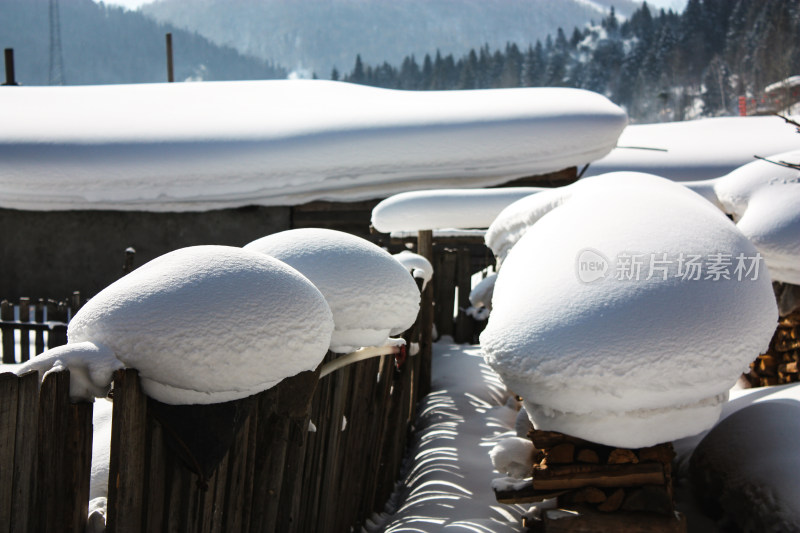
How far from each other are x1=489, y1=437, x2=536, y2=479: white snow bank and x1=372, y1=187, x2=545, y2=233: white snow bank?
250cm

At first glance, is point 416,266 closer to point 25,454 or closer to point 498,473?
point 498,473

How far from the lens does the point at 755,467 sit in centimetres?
273

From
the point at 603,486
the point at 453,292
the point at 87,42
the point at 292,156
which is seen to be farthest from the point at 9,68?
the point at 87,42

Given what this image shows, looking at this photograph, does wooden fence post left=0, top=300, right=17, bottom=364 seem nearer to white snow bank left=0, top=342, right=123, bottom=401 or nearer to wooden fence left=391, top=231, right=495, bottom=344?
wooden fence left=391, top=231, right=495, bottom=344

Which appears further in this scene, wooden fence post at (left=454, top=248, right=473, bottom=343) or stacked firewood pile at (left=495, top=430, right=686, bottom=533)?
wooden fence post at (left=454, top=248, right=473, bottom=343)

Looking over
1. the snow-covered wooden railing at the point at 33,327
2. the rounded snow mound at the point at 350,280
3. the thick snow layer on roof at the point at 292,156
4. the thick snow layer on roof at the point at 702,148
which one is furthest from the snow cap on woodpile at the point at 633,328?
the thick snow layer on roof at the point at 702,148

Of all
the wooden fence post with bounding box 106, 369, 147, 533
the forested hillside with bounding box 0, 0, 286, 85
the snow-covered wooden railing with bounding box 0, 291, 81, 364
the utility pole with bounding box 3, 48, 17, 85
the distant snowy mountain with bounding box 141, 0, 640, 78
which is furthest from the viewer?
the distant snowy mountain with bounding box 141, 0, 640, 78

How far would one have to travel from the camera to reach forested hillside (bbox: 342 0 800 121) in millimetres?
47062

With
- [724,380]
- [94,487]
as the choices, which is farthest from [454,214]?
[94,487]

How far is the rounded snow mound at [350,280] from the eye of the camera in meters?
2.25

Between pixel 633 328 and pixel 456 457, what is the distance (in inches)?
79.2

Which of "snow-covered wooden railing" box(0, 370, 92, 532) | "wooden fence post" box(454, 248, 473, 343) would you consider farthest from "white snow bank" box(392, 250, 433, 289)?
"snow-covered wooden railing" box(0, 370, 92, 532)

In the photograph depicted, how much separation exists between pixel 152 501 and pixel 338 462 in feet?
3.77

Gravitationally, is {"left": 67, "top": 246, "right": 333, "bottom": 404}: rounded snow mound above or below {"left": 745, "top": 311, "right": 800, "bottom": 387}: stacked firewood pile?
above
